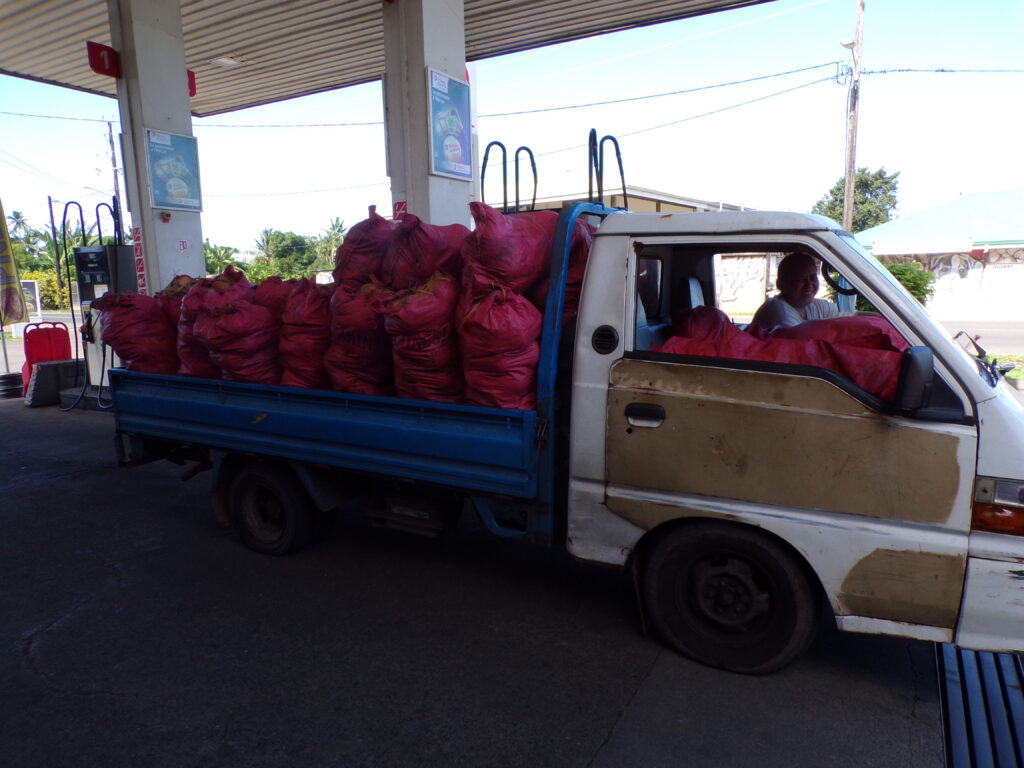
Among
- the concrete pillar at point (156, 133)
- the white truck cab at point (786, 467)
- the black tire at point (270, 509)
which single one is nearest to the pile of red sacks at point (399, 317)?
the white truck cab at point (786, 467)

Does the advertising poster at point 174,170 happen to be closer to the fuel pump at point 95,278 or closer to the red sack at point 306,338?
the fuel pump at point 95,278

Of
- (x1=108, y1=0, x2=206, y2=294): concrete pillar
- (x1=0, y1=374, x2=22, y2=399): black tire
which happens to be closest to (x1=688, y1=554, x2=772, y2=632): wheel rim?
(x1=108, y1=0, x2=206, y2=294): concrete pillar

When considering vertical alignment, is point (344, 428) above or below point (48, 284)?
below

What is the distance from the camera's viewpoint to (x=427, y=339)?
3596mm

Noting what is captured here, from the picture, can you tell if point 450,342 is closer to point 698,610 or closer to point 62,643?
point 698,610

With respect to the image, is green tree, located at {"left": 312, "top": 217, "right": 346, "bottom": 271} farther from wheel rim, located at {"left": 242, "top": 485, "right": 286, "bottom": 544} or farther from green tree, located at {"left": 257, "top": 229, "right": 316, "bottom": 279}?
wheel rim, located at {"left": 242, "top": 485, "right": 286, "bottom": 544}

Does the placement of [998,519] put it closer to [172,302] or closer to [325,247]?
[172,302]

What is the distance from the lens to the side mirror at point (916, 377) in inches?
102

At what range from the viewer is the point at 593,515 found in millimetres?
3396

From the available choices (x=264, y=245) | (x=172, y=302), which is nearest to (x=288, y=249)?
(x=264, y=245)

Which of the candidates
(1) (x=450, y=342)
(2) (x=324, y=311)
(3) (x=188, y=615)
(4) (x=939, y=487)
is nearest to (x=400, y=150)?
(2) (x=324, y=311)

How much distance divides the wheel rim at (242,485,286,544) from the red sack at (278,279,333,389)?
33.9 inches

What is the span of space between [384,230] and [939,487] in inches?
118

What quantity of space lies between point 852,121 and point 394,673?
19832 millimetres
